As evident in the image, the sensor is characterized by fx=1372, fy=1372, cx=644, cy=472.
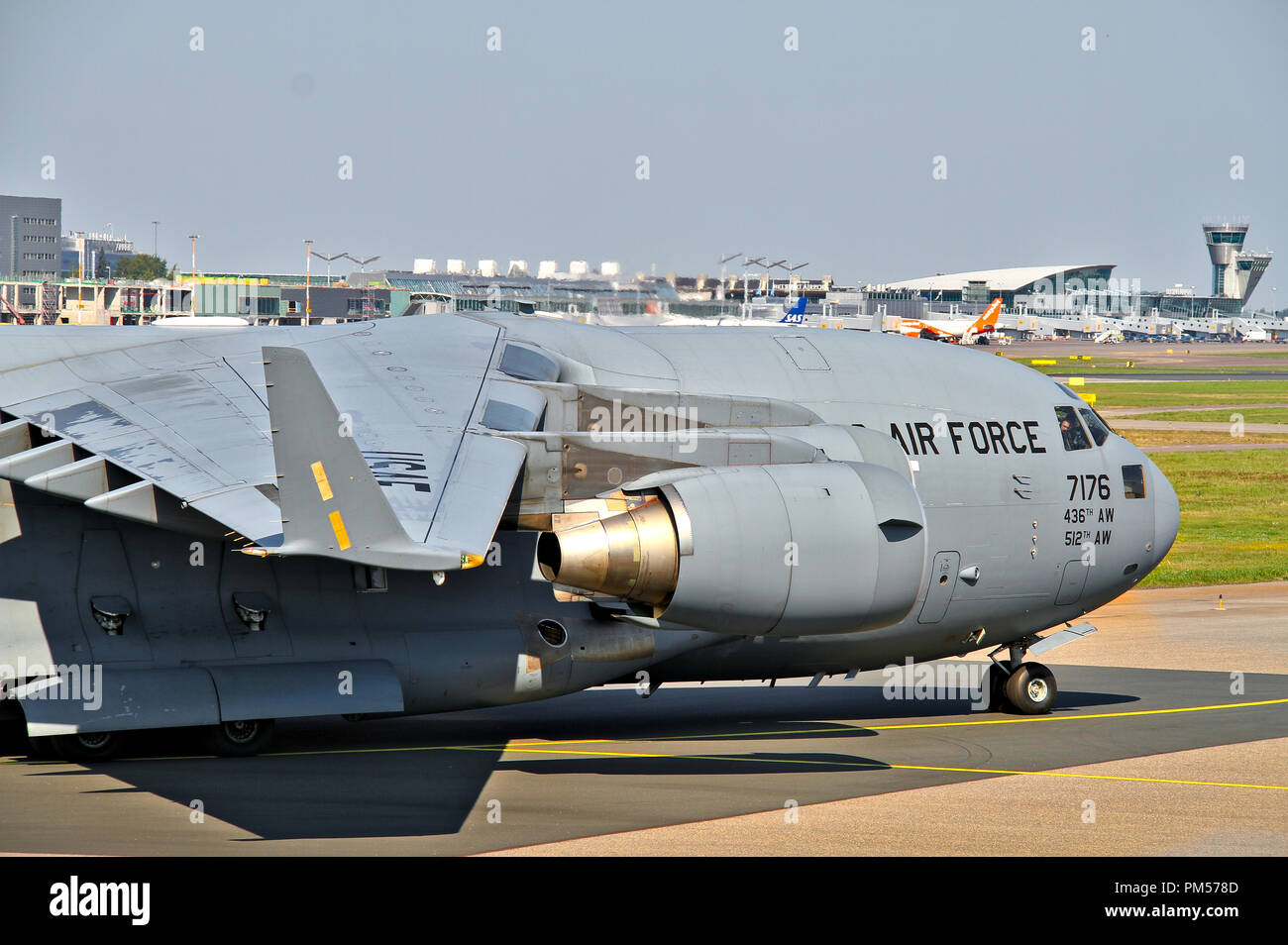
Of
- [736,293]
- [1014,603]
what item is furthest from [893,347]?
[736,293]

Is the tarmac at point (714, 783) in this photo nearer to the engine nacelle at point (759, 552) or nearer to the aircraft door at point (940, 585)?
the aircraft door at point (940, 585)

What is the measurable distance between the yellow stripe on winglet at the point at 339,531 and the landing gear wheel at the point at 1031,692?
1093 cm

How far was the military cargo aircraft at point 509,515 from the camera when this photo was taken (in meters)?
10.0

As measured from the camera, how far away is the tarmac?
1126cm

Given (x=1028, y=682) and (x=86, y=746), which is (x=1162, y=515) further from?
(x=86, y=746)

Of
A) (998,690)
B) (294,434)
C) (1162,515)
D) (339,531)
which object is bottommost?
(998,690)

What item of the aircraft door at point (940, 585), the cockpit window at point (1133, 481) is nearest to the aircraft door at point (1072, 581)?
the cockpit window at point (1133, 481)

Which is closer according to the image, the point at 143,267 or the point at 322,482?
the point at 322,482

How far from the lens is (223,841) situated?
10867mm

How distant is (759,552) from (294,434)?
4149 millimetres

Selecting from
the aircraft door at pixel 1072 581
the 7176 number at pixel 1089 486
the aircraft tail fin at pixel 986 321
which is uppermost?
the aircraft tail fin at pixel 986 321

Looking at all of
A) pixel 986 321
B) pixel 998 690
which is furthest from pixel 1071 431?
pixel 986 321

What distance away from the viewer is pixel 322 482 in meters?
8.42

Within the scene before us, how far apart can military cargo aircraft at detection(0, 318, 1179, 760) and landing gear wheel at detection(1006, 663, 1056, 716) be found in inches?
1.7
